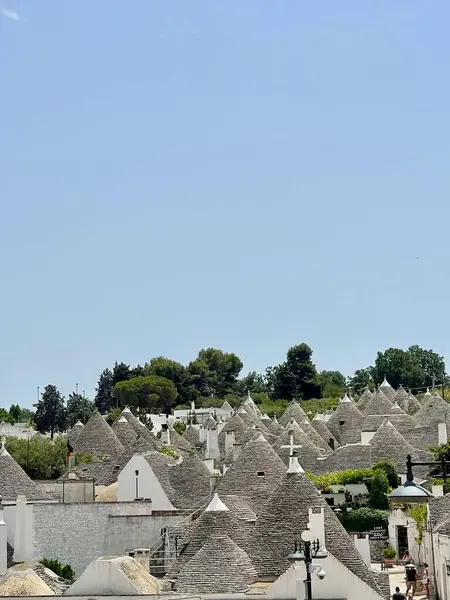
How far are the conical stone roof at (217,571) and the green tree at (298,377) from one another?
88762 mm

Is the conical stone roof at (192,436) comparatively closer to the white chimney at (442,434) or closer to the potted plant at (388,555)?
the white chimney at (442,434)

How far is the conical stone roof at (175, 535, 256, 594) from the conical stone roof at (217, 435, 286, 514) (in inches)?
299

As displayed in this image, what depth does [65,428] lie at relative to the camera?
104 m

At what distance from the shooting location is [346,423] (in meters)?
59.9

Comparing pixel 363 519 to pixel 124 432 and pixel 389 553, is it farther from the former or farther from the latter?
pixel 124 432

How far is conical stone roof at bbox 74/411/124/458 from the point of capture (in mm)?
52375

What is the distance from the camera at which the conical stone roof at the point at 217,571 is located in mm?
21750

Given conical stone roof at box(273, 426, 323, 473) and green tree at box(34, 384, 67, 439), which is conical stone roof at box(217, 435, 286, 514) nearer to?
conical stone roof at box(273, 426, 323, 473)

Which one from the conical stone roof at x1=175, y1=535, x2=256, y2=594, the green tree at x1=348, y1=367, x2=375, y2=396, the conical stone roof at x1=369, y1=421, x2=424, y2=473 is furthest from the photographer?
the green tree at x1=348, y1=367, x2=375, y2=396

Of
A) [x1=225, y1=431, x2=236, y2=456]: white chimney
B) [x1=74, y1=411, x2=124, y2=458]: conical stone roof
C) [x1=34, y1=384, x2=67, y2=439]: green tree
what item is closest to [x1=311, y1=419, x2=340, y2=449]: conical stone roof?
[x1=225, y1=431, x2=236, y2=456]: white chimney

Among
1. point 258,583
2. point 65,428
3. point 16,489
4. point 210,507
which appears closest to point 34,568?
point 210,507

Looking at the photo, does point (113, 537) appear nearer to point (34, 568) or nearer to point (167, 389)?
point (34, 568)

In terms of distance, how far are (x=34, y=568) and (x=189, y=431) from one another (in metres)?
40.7

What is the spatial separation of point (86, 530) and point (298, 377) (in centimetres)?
7843
